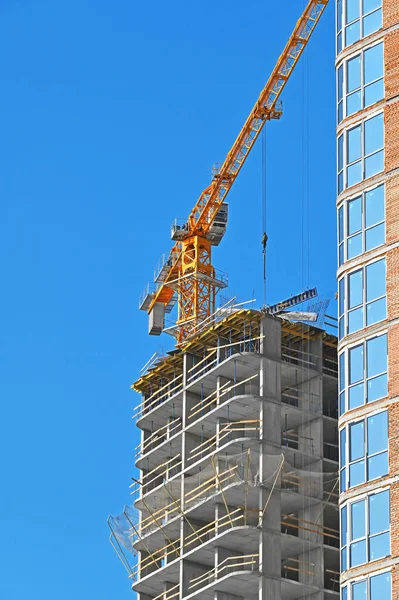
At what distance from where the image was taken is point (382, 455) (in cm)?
7825

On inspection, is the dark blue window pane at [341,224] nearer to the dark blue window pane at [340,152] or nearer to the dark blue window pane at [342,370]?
the dark blue window pane at [340,152]

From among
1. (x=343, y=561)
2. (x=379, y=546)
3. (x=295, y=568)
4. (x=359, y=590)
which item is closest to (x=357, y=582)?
(x=359, y=590)

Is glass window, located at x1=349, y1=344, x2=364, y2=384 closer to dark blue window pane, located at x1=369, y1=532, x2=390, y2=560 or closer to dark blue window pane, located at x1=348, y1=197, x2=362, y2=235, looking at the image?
dark blue window pane, located at x1=348, y1=197, x2=362, y2=235

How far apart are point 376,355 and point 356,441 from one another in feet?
12.4

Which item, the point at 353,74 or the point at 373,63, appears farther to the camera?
the point at 353,74

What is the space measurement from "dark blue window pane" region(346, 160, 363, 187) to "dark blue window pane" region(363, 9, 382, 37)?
21.8ft

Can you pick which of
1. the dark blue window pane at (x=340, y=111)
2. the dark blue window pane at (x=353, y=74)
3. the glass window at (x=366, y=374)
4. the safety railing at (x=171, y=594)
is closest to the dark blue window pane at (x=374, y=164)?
the dark blue window pane at (x=340, y=111)

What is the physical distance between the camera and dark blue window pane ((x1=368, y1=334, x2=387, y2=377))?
264 feet

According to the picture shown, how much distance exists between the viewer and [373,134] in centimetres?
8625

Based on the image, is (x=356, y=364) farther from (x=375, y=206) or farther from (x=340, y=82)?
(x=340, y=82)

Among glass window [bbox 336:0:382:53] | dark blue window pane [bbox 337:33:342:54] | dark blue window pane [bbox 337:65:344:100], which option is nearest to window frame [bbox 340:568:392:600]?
dark blue window pane [bbox 337:65:344:100]

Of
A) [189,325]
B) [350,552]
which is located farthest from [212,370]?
[350,552]

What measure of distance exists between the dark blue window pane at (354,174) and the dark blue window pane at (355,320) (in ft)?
21.5

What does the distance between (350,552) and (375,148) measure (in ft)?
61.7
